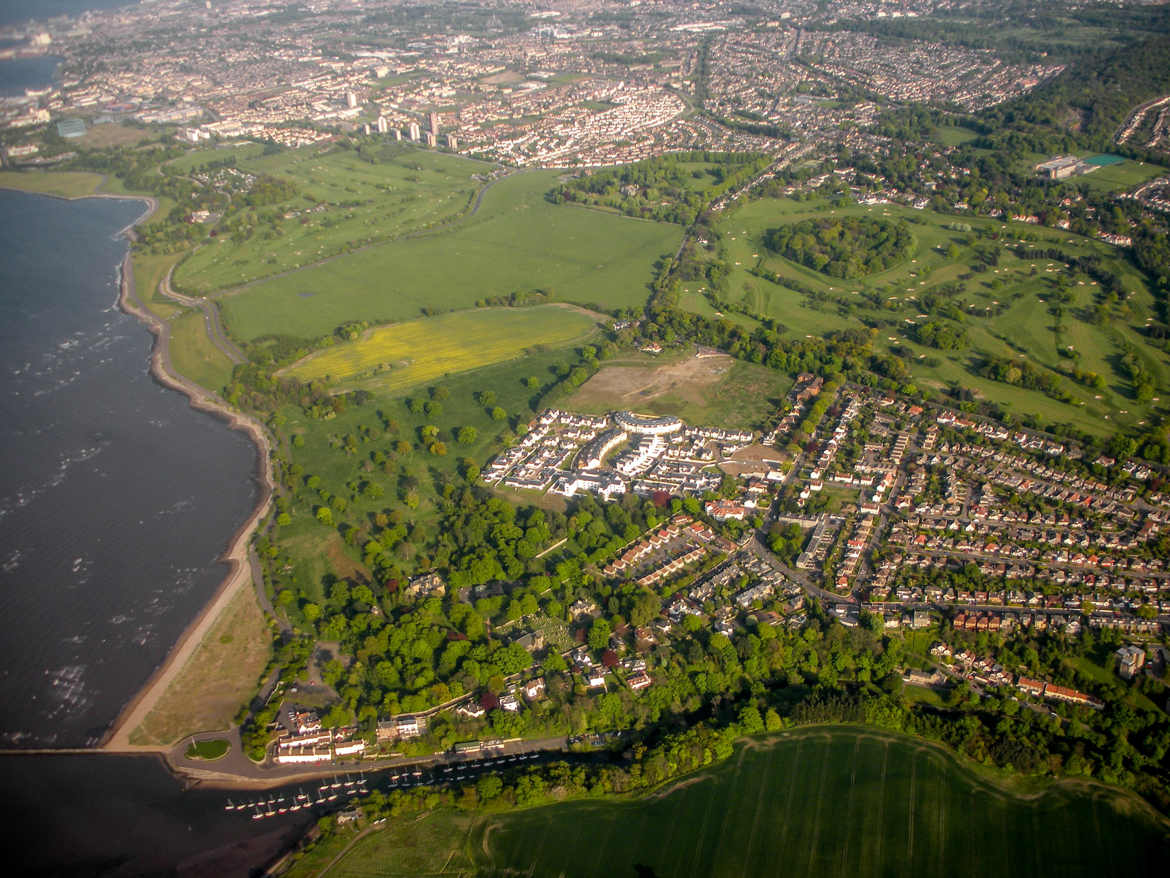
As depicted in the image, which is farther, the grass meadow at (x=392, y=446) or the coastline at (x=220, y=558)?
the grass meadow at (x=392, y=446)

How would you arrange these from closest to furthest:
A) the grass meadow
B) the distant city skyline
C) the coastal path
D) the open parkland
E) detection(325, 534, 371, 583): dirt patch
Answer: the open parkland < detection(325, 534, 371, 583): dirt patch < the grass meadow < the coastal path < the distant city skyline

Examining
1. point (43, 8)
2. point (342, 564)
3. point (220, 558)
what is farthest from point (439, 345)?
point (43, 8)

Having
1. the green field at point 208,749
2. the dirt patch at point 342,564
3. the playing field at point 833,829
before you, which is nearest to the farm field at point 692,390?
the dirt patch at point 342,564

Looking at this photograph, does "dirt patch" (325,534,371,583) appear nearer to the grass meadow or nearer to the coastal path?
the grass meadow

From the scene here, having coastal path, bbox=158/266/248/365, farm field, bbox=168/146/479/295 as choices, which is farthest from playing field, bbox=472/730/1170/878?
farm field, bbox=168/146/479/295

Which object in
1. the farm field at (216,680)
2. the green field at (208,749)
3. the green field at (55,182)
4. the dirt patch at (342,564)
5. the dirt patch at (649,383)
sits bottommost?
the green field at (55,182)

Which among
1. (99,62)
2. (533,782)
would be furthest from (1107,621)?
(99,62)

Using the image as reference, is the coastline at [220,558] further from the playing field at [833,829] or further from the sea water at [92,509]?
the playing field at [833,829]
